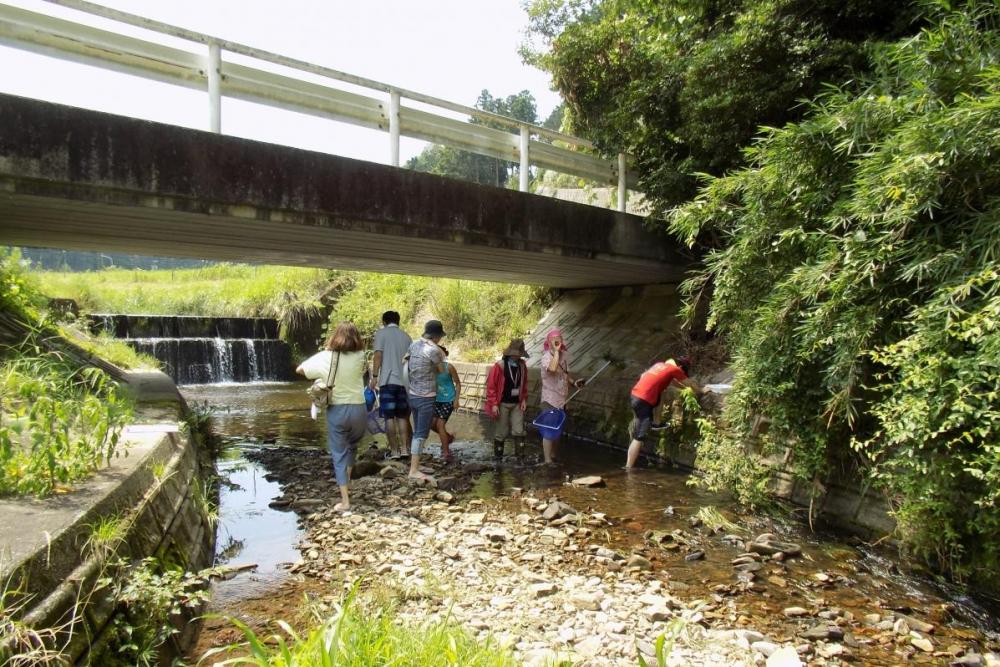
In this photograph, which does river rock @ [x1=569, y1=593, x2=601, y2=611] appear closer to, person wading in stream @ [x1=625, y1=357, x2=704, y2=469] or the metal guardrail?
person wading in stream @ [x1=625, y1=357, x2=704, y2=469]

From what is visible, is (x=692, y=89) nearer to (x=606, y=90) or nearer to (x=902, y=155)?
(x=606, y=90)

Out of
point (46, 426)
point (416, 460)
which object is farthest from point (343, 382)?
point (46, 426)

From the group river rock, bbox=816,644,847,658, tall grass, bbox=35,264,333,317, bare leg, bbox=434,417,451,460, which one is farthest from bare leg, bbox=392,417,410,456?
tall grass, bbox=35,264,333,317

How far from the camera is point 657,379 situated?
883cm

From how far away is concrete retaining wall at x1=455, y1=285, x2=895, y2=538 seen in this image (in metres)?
6.80

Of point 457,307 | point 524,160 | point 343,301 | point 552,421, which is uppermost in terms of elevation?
point 524,160

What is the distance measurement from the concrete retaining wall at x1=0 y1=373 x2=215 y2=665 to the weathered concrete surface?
270 centimetres

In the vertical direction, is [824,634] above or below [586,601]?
below

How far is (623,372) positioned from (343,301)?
44.9 feet

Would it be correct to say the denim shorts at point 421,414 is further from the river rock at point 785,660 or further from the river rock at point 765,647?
the river rock at point 785,660

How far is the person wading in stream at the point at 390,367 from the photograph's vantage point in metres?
8.23

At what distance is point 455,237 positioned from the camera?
8422 millimetres

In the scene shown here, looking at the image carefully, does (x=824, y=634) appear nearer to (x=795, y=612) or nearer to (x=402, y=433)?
(x=795, y=612)

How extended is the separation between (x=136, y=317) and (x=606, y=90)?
16486 millimetres
